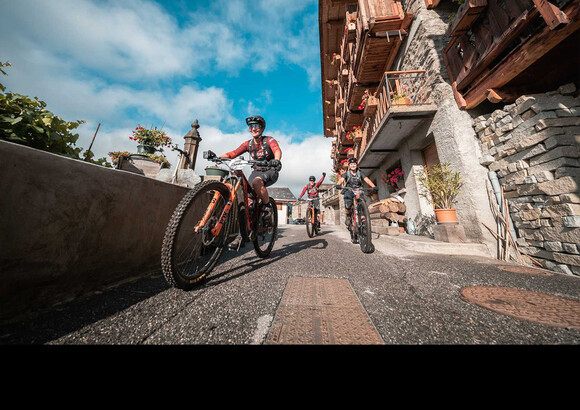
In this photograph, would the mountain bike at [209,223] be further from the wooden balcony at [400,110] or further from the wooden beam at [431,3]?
the wooden beam at [431,3]

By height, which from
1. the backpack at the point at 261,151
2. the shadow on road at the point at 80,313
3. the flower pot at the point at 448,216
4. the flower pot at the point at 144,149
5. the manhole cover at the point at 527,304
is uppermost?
the flower pot at the point at 144,149

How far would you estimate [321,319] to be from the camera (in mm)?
1197

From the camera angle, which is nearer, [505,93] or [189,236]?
[189,236]

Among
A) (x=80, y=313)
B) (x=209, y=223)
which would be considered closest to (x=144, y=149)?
(x=209, y=223)

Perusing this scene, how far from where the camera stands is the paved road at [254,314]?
3.25ft

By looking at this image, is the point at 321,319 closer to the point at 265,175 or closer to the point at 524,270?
the point at 265,175

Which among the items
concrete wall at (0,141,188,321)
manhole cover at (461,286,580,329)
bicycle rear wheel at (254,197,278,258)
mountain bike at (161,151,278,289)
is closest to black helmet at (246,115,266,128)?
mountain bike at (161,151,278,289)

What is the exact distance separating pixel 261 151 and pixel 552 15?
4245mm

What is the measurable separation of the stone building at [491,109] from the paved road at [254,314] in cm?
146

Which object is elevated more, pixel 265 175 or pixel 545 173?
pixel 545 173

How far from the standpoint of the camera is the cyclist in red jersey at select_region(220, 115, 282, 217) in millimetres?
2690

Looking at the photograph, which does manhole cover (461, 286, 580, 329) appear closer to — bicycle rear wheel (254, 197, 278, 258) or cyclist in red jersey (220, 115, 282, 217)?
bicycle rear wheel (254, 197, 278, 258)

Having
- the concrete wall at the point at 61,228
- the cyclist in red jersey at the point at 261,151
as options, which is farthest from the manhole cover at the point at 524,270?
the concrete wall at the point at 61,228

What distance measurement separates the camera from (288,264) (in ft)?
8.59
